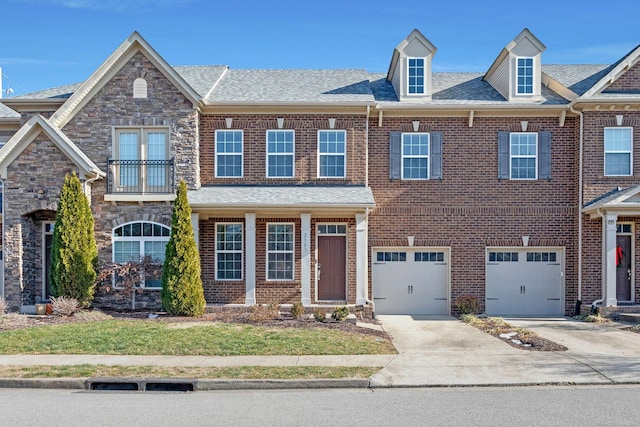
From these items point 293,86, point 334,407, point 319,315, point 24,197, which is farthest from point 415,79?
point 334,407

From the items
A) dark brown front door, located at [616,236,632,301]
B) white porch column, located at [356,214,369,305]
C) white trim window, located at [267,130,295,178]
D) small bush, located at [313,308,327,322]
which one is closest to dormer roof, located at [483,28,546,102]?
dark brown front door, located at [616,236,632,301]

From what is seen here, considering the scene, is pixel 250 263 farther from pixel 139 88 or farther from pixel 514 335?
pixel 514 335

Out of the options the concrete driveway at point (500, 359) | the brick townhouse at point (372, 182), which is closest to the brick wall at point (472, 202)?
the brick townhouse at point (372, 182)

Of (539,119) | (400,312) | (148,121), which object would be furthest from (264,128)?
(539,119)

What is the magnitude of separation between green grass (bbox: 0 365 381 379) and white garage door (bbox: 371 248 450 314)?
28.5 feet

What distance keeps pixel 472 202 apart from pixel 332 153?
480cm

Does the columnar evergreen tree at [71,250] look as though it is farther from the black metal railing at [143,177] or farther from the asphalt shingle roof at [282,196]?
the asphalt shingle roof at [282,196]

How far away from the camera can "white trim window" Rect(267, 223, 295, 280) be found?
1883cm

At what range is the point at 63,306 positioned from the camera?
16.2 m

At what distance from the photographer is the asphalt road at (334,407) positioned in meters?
7.70

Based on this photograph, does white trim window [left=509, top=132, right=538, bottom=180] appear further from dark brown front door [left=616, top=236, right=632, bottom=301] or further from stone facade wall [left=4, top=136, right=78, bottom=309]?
stone facade wall [left=4, top=136, right=78, bottom=309]

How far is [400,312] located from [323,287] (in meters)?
2.70

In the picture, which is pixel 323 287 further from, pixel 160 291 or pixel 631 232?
pixel 631 232

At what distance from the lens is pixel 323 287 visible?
18938mm
